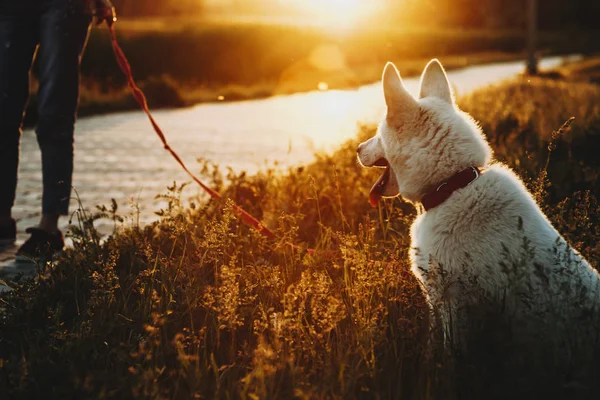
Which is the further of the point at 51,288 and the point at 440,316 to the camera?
the point at 51,288

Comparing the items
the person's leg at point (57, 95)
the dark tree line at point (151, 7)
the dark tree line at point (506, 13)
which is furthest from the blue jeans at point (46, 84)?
the dark tree line at point (506, 13)

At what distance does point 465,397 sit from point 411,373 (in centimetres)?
31

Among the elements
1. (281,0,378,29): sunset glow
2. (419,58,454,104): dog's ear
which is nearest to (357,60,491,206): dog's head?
(419,58,454,104): dog's ear

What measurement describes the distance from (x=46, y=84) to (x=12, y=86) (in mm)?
296

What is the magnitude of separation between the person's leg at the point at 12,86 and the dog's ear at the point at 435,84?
3255mm

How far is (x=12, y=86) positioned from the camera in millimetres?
5309

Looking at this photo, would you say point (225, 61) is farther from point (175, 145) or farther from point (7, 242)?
point (7, 242)

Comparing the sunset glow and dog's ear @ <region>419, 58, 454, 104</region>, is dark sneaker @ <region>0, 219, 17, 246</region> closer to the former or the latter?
dog's ear @ <region>419, 58, 454, 104</region>

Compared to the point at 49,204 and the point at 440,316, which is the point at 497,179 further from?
the point at 49,204

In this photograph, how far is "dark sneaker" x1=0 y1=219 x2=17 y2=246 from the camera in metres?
5.59

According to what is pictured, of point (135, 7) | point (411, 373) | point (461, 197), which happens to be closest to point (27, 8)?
point (461, 197)

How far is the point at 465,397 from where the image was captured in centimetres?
272

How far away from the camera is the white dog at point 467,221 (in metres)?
2.94

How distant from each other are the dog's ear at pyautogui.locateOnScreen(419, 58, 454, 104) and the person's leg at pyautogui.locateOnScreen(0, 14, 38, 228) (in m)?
3.25
